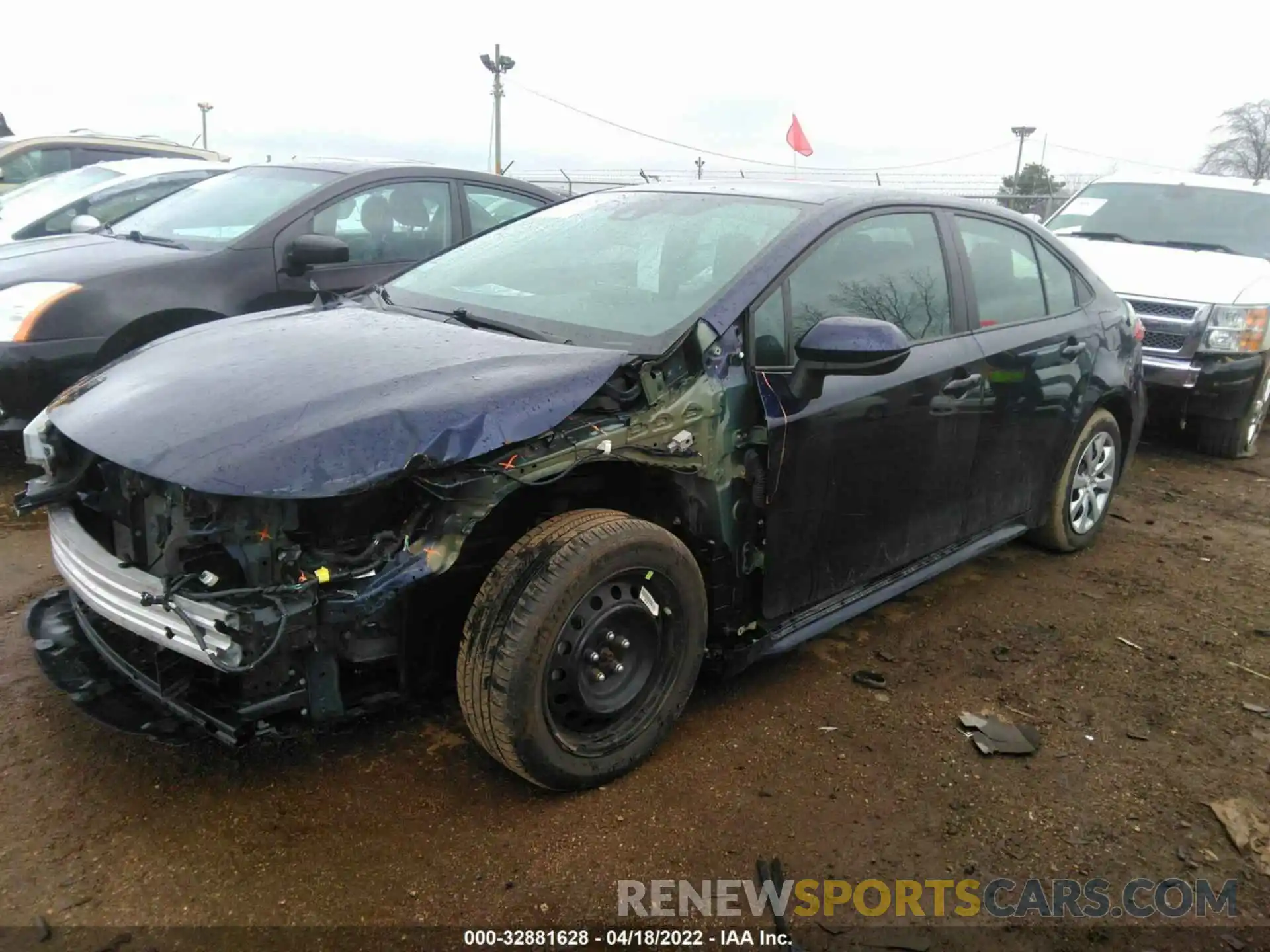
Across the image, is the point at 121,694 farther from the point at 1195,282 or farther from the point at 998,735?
the point at 1195,282

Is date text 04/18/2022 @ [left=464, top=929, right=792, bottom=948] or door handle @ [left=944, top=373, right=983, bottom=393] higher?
door handle @ [left=944, top=373, right=983, bottom=393]

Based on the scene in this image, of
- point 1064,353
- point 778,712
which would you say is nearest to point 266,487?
point 778,712

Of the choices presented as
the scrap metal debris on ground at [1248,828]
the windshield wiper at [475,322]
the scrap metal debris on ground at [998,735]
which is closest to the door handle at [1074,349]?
the scrap metal debris on ground at [998,735]

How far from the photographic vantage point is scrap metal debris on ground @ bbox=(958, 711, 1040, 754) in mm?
3014

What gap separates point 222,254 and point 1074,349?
4181mm

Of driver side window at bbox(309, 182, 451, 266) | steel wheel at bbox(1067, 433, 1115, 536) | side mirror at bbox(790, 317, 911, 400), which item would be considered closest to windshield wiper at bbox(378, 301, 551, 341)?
side mirror at bbox(790, 317, 911, 400)

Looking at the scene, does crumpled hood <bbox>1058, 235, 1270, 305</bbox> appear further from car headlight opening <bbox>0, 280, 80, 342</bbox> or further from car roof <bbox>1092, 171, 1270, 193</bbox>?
car headlight opening <bbox>0, 280, 80, 342</bbox>

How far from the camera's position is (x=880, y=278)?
3.30 metres

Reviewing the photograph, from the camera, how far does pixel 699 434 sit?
271 cm

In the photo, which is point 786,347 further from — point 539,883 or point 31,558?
point 31,558

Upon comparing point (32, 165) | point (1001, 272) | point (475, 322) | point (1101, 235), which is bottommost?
point (475, 322)

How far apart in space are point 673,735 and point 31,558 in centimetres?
289

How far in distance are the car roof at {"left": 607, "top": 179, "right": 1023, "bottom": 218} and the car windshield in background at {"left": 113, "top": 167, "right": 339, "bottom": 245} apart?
2.34 m

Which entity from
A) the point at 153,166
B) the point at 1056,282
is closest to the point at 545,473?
the point at 1056,282
